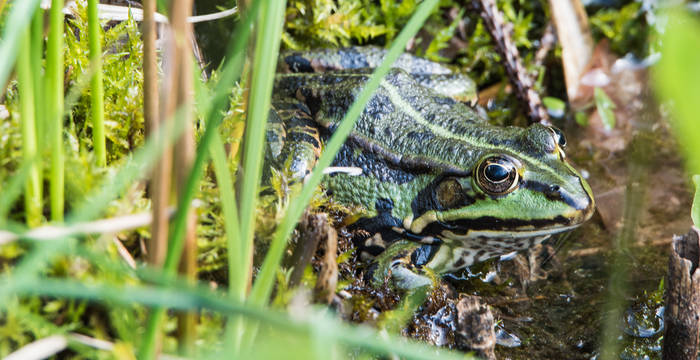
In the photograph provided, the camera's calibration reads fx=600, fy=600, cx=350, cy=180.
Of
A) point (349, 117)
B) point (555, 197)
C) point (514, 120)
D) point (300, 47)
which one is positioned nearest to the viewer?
point (349, 117)

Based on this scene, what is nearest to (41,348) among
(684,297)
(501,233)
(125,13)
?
(125,13)

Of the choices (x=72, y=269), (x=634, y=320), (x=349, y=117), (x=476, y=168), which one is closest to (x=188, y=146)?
(x=349, y=117)

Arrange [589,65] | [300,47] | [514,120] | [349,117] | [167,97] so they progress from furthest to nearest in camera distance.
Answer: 1. [589,65]
2. [514,120]
3. [300,47]
4. [349,117]
5. [167,97]

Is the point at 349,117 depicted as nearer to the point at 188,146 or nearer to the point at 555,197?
the point at 188,146

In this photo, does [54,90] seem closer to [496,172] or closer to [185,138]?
[185,138]

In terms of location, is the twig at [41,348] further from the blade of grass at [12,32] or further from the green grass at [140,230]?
the blade of grass at [12,32]

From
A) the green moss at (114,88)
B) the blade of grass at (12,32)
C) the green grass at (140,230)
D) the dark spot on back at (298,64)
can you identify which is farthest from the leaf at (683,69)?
the dark spot on back at (298,64)

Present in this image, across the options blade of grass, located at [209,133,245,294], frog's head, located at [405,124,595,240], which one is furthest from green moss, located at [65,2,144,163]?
frog's head, located at [405,124,595,240]
